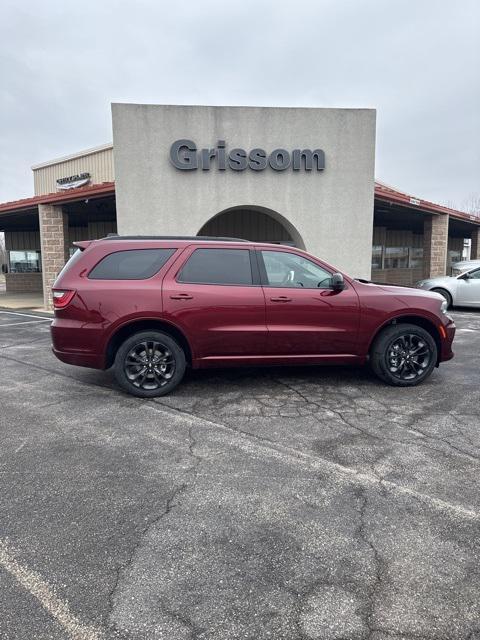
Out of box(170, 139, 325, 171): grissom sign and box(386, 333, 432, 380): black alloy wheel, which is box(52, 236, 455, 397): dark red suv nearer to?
box(386, 333, 432, 380): black alloy wheel

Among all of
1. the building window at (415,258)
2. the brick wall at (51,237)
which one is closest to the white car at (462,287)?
the brick wall at (51,237)

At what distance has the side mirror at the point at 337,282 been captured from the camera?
527cm

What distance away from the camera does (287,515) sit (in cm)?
287

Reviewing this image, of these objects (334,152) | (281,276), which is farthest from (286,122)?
(281,276)

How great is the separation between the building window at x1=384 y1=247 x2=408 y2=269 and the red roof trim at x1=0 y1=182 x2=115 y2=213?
49.3ft

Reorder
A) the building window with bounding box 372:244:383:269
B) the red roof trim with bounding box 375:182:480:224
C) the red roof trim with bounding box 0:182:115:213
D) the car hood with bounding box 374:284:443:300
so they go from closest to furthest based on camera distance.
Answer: the car hood with bounding box 374:284:443:300, the red roof trim with bounding box 0:182:115:213, the red roof trim with bounding box 375:182:480:224, the building window with bounding box 372:244:383:269

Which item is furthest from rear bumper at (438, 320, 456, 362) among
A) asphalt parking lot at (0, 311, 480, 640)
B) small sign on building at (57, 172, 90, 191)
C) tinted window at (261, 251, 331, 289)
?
small sign on building at (57, 172, 90, 191)

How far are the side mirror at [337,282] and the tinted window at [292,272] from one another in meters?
0.10

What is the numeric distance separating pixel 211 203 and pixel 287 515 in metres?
9.58

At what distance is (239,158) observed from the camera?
36.9 feet

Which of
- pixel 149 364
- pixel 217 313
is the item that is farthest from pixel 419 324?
pixel 149 364

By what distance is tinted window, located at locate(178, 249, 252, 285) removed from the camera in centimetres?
531

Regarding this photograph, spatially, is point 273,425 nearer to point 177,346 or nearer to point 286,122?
point 177,346

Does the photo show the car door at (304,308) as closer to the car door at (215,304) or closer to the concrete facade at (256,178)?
the car door at (215,304)
